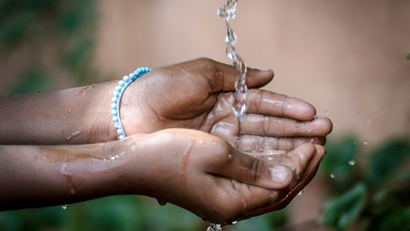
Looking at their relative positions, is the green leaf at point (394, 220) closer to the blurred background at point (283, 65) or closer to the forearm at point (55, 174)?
the blurred background at point (283, 65)

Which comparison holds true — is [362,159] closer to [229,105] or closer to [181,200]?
[229,105]

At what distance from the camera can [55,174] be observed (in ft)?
3.14

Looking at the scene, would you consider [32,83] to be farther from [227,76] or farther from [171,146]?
[171,146]

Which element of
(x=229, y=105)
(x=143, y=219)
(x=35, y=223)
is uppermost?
(x=229, y=105)

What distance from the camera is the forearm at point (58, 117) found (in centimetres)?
133

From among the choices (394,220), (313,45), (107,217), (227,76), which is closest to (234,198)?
(227,76)

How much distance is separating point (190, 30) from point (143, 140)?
2.01 meters

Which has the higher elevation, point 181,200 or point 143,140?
point 143,140

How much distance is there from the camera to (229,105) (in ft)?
4.71

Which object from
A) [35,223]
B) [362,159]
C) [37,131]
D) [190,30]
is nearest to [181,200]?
[37,131]

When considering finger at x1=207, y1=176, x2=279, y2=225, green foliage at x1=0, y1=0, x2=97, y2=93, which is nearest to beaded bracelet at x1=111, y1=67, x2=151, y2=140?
finger at x1=207, y1=176, x2=279, y2=225

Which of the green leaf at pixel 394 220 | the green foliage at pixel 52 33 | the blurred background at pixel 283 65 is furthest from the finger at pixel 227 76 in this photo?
the green foliage at pixel 52 33

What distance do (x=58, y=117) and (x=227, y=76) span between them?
1.96 ft

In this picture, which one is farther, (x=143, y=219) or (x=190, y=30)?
(x=190, y=30)
